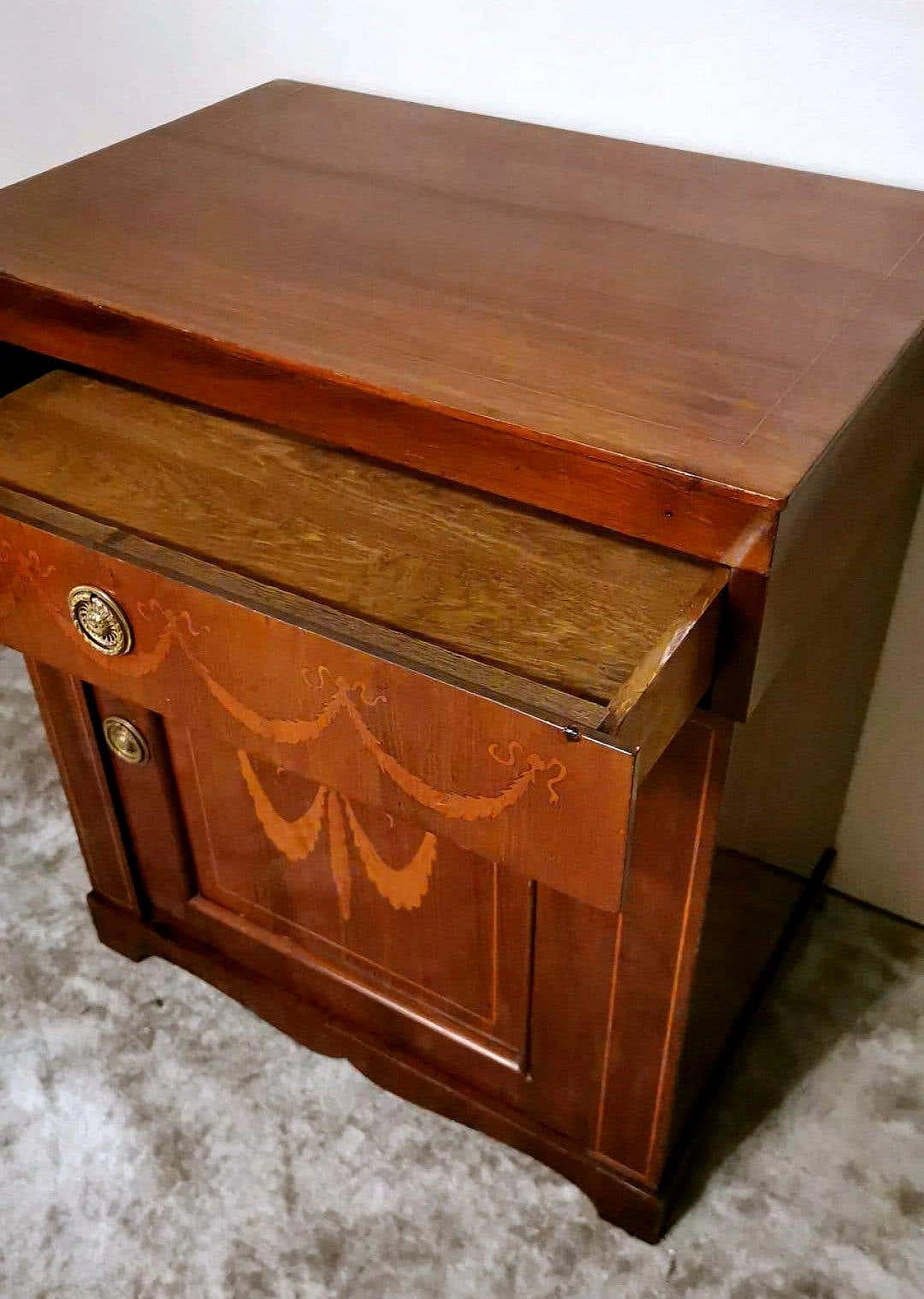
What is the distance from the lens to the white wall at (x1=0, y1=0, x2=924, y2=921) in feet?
2.98

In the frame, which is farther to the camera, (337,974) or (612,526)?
(337,974)

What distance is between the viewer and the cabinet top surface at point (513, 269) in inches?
27.2

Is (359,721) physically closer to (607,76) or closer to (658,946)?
(658,946)

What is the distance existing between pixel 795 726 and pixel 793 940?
0.44 meters

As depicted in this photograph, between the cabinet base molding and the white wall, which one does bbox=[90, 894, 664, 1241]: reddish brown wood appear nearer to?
the cabinet base molding

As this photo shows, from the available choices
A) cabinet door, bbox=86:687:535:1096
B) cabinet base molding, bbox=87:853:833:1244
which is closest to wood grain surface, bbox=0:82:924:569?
cabinet door, bbox=86:687:535:1096

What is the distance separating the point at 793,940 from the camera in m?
1.28

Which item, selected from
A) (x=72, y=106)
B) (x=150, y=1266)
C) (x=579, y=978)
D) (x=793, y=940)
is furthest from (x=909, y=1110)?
(x=72, y=106)

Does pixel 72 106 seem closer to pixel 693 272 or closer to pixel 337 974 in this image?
pixel 693 272

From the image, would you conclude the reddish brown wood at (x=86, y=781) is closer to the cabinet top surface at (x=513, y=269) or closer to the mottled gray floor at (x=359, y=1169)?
the mottled gray floor at (x=359, y=1169)

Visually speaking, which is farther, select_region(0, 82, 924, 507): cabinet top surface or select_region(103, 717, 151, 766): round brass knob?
select_region(103, 717, 151, 766): round brass knob

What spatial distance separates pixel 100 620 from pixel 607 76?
0.62m

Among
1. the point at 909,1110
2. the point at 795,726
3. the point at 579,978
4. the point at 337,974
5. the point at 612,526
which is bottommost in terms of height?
the point at 909,1110

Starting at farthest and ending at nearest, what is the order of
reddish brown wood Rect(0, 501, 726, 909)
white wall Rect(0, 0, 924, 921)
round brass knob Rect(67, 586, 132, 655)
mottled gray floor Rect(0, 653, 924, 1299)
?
mottled gray floor Rect(0, 653, 924, 1299) → white wall Rect(0, 0, 924, 921) → round brass knob Rect(67, 586, 132, 655) → reddish brown wood Rect(0, 501, 726, 909)
